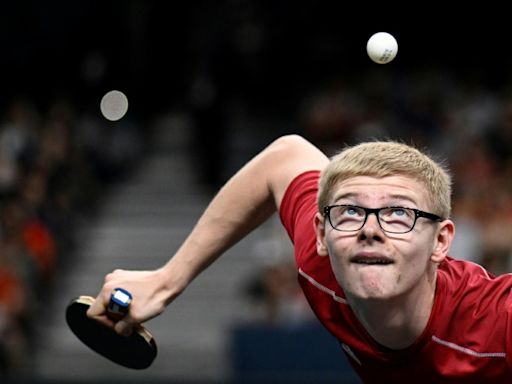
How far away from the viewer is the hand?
4.25 metres

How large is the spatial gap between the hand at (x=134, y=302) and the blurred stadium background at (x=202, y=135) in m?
5.11

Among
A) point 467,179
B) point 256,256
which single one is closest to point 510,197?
point 467,179

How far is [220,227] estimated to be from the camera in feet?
14.5

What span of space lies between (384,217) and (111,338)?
119cm

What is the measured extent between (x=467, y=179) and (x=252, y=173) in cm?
664

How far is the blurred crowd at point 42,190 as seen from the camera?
34.8ft

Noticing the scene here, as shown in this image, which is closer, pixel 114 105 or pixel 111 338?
pixel 111 338

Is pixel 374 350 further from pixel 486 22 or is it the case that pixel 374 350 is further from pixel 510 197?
pixel 486 22

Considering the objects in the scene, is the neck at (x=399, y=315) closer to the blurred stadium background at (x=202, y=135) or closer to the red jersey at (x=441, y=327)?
the red jersey at (x=441, y=327)

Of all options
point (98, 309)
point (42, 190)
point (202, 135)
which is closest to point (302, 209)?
point (98, 309)

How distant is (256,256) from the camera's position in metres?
12.0

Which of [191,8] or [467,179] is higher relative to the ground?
[191,8]

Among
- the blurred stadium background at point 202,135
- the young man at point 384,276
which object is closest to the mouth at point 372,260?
the young man at point 384,276

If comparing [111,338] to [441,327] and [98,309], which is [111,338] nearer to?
[98,309]
